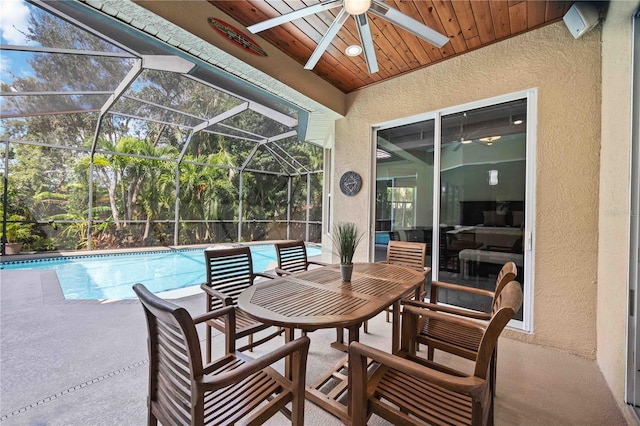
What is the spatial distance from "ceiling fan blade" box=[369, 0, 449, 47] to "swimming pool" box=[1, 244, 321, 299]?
5.21m

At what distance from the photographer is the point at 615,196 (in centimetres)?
203

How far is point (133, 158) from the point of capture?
7512 millimetres

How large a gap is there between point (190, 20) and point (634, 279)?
3.86 meters

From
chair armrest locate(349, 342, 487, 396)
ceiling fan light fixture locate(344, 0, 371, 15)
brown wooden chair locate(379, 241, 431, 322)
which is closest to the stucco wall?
brown wooden chair locate(379, 241, 431, 322)

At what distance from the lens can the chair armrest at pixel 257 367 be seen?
0.96 metres

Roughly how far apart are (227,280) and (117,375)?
1026mm

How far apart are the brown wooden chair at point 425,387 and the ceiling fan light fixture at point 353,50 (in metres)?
2.83

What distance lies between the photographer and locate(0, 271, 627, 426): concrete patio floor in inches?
64.8

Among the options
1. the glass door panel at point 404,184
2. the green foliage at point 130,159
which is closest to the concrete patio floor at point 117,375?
the glass door panel at point 404,184

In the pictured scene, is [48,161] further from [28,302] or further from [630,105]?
[630,105]

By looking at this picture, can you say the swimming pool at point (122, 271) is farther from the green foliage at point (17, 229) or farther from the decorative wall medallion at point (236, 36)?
the decorative wall medallion at point (236, 36)

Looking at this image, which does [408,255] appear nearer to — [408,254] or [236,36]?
[408,254]

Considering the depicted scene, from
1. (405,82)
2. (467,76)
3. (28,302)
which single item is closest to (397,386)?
(467,76)

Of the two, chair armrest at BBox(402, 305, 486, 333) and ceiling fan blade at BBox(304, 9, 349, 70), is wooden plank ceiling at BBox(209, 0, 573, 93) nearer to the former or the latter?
ceiling fan blade at BBox(304, 9, 349, 70)
